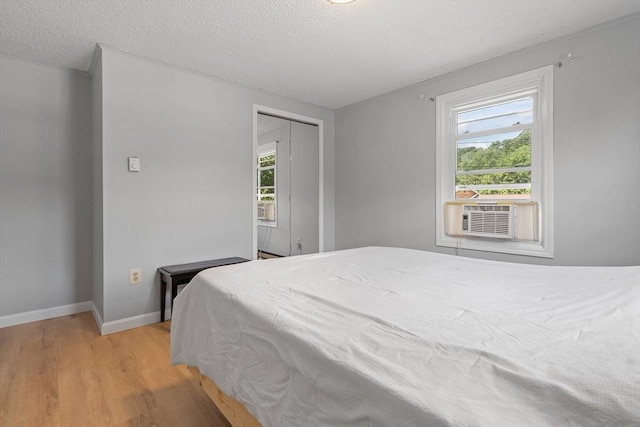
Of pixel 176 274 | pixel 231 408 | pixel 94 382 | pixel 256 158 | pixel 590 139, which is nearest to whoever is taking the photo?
pixel 231 408

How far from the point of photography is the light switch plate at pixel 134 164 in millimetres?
2654

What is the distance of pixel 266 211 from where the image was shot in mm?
3904

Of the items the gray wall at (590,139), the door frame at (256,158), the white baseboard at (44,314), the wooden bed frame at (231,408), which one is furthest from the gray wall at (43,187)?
the gray wall at (590,139)

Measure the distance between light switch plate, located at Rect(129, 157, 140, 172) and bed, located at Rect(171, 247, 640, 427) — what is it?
5.35ft

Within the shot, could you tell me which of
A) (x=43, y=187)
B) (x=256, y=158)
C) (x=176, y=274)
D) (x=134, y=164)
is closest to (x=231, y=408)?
(x=176, y=274)

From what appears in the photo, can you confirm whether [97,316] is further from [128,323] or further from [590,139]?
[590,139]

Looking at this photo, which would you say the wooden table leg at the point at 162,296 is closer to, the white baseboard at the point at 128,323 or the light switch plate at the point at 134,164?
the white baseboard at the point at 128,323

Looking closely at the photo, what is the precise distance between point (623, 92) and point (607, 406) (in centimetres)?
255

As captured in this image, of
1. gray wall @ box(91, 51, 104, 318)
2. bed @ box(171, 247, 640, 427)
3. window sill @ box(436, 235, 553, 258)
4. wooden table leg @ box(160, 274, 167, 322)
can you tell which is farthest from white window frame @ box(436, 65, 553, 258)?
gray wall @ box(91, 51, 104, 318)

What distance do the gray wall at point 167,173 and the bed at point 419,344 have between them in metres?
1.47

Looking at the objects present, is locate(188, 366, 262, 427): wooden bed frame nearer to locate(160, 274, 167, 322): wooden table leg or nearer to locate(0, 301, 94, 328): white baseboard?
locate(160, 274, 167, 322): wooden table leg

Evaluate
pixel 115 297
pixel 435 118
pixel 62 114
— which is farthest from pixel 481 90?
pixel 62 114

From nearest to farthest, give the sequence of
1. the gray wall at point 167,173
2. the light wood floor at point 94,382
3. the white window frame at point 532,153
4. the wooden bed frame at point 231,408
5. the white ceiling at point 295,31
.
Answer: the wooden bed frame at point 231,408 < the light wood floor at point 94,382 < the white ceiling at point 295,31 < the white window frame at point 532,153 < the gray wall at point 167,173

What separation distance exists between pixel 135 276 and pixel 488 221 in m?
3.11
